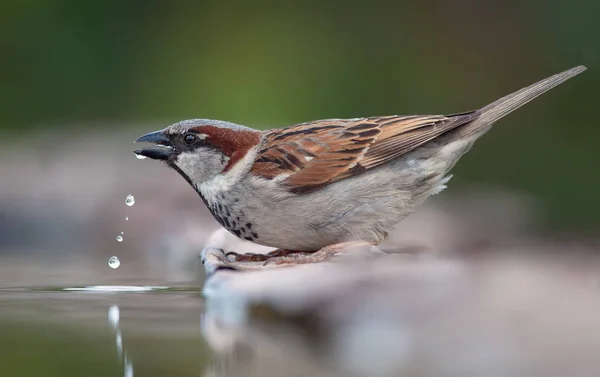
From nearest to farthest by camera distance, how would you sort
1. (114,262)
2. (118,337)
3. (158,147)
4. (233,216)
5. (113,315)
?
(118,337) < (113,315) < (233,216) < (158,147) < (114,262)

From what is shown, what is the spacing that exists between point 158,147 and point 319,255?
66cm

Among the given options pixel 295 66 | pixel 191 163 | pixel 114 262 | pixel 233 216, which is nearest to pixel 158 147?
pixel 191 163

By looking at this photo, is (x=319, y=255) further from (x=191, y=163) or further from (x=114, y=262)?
(x=114, y=262)

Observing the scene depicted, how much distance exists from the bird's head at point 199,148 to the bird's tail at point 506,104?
741 mm

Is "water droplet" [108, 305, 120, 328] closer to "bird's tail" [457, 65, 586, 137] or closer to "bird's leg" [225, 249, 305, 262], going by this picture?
"bird's leg" [225, 249, 305, 262]

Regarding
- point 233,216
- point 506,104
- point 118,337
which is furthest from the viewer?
point 506,104

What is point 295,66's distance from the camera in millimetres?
5598

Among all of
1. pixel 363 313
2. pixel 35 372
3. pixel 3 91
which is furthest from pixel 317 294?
pixel 3 91

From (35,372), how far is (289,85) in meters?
4.06

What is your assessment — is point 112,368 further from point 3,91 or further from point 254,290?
point 3,91

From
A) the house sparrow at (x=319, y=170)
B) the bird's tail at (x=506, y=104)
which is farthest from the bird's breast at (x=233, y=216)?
the bird's tail at (x=506, y=104)

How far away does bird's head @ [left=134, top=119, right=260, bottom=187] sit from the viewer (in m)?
2.97

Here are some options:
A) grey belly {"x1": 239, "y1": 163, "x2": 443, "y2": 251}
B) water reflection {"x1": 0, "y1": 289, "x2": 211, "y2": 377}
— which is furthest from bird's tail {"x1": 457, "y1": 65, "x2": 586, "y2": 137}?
water reflection {"x1": 0, "y1": 289, "x2": 211, "y2": 377}

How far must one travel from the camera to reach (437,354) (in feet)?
4.42
